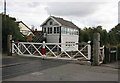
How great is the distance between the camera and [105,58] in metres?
14.6

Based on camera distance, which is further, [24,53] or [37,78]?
[24,53]

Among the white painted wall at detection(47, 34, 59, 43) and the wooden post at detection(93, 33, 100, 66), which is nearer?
the wooden post at detection(93, 33, 100, 66)

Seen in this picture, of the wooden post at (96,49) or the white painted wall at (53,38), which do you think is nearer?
the wooden post at (96,49)

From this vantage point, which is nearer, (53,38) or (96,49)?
(96,49)

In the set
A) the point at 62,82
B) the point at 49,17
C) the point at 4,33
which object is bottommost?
the point at 62,82

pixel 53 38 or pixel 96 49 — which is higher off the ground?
pixel 53 38

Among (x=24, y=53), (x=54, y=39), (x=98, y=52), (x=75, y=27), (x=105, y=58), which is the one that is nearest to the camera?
(x=98, y=52)

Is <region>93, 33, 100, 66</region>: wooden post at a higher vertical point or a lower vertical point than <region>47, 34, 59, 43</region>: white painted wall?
lower

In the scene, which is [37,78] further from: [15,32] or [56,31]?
[56,31]

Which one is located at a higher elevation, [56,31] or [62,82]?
[56,31]

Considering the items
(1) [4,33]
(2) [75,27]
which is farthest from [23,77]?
(2) [75,27]

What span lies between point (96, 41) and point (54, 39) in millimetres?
27725

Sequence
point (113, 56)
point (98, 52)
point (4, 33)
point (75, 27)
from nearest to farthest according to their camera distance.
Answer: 1. point (98, 52)
2. point (113, 56)
3. point (4, 33)
4. point (75, 27)

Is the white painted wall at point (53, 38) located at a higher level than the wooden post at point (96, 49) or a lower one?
higher
